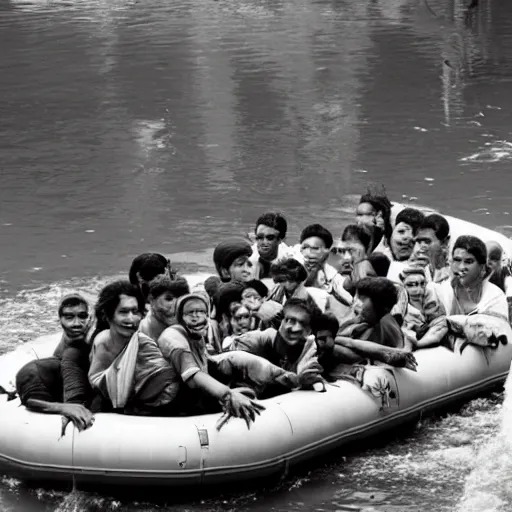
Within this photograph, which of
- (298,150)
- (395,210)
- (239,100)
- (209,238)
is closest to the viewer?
(395,210)

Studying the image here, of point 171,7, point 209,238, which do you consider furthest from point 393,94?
point 171,7

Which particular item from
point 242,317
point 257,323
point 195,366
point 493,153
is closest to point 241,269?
point 257,323

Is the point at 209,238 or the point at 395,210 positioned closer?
the point at 395,210

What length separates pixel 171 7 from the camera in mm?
23094

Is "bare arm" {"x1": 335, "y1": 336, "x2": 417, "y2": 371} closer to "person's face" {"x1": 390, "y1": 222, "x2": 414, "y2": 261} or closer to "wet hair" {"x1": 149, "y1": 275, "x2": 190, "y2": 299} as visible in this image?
"wet hair" {"x1": 149, "y1": 275, "x2": 190, "y2": 299}

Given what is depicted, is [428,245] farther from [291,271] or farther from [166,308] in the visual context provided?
[166,308]

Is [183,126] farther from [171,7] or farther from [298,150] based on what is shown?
[171,7]

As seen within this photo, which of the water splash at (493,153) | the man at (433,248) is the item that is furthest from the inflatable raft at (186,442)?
the water splash at (493,153)

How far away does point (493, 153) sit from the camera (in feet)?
43.4

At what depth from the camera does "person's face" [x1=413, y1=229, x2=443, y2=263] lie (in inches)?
320

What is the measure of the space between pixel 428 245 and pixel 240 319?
171 centimetres

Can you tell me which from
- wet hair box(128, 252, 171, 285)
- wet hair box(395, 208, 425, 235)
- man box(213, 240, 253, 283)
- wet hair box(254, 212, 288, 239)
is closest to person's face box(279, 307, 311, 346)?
A: man box(213, 240, 253, 283)

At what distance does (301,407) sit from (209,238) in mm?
4370

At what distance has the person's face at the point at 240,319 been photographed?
6.97 m
